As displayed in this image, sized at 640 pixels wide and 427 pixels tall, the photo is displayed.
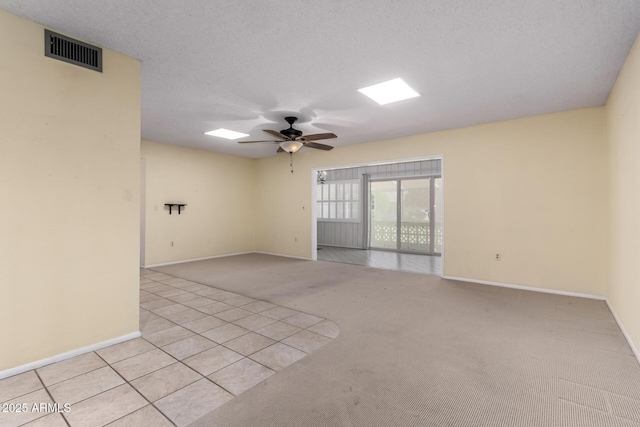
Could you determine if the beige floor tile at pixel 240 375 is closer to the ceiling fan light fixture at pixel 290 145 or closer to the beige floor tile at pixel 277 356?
the beige floor tile at pixel 277 356

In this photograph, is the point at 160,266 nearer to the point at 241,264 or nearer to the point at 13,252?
the point at 241,264

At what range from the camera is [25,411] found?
173 cm

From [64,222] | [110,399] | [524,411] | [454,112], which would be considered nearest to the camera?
[524,411]

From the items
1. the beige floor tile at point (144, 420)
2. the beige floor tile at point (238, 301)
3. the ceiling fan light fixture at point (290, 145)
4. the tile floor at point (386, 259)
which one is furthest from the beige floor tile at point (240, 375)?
the tile floor at point (386, 259)

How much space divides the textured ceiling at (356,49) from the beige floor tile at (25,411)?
2554 mm

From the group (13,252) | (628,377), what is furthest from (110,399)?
(628,377)

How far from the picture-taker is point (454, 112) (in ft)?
13.6

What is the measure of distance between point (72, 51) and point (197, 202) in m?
4.73

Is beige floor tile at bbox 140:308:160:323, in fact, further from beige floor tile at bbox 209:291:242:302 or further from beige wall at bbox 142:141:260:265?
beige wall at bbox 142:141:260:265

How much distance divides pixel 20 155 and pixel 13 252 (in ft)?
2.30

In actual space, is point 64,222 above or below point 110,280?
above

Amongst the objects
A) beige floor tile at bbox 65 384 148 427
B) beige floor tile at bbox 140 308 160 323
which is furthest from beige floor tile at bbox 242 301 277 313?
beige floor tile at bbox 65 384 148 427

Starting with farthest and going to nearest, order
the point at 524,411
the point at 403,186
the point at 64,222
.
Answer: the point at 403,186 < the point at 64,222 < the point at 524,411

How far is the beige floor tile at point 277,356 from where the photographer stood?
2.26m
